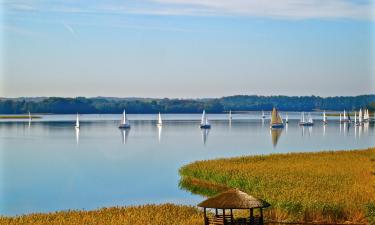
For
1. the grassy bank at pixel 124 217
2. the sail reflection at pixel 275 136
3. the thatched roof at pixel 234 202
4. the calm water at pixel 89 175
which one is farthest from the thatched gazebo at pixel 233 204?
the sail reflection at pixel 275 136

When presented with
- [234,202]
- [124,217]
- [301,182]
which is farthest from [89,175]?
[234,202]

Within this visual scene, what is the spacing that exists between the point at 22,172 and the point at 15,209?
87.8 ft

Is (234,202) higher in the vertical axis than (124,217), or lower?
higher

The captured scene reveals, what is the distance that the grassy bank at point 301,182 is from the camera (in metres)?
34.2

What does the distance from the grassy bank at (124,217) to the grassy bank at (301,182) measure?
15.2 feet

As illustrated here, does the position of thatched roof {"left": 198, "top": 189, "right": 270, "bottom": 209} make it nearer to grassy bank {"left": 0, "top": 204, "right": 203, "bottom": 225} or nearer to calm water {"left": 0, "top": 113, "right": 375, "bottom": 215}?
grassy bank {"left": 0, "top": 204, "right": 203, "bottom": 225}

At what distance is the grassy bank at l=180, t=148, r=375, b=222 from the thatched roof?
5.07 meters

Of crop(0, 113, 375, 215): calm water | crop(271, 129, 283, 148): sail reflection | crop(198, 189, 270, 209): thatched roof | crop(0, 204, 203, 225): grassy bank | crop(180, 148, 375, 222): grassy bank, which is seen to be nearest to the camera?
crop(198, 189, 270, 209): thatched roof

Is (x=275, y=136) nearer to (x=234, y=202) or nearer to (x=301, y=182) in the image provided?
(x=301, y=182)

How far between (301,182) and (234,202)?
19.5 meters

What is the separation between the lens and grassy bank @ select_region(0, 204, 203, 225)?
32438 millimetres

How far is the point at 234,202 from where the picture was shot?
2669 cm

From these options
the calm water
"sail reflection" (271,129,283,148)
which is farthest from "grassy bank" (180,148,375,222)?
"sail reflection" (271,129,283,148)

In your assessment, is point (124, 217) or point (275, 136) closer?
point (124, 217)
